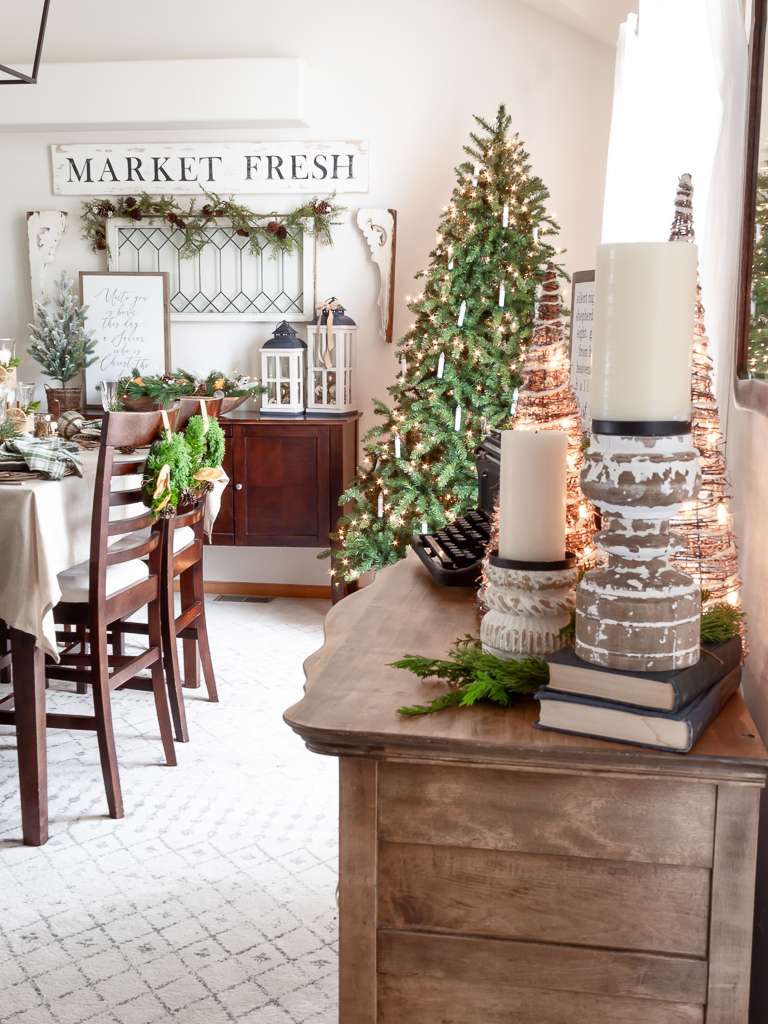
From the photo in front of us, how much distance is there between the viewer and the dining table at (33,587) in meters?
2.07

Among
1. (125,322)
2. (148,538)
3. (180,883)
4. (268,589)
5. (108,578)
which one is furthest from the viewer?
(268,589)

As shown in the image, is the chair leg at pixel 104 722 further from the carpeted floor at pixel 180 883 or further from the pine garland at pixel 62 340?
the pine garland at pixel 62 340

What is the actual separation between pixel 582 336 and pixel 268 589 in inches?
126

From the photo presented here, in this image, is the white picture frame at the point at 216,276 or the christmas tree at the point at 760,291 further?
the white picture frame at the point at 216,276

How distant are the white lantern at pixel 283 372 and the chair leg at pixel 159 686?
1.68 m

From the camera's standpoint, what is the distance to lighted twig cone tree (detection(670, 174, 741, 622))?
0.99 meters

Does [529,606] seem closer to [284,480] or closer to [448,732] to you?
[448,732]

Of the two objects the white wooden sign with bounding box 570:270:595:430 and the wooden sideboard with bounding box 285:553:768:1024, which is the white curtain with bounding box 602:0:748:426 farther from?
the wooden sideboard with bounding box 285:553:768:1024

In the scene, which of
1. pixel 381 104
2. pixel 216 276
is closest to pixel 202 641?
pixel 216 276

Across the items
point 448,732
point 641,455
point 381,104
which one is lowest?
point 448,732

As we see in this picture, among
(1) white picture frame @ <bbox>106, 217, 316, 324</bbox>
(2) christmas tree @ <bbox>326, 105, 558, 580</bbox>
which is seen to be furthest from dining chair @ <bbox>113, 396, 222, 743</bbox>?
(1) white picture frame @ <bbox>106, 217, 316, 324</bbox>

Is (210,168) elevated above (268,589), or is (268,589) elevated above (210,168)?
(210,168)

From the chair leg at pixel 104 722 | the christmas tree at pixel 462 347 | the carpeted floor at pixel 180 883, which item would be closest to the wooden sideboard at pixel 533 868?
the carpeted floor at pixel 180 883

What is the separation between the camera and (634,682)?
771 millimetres
